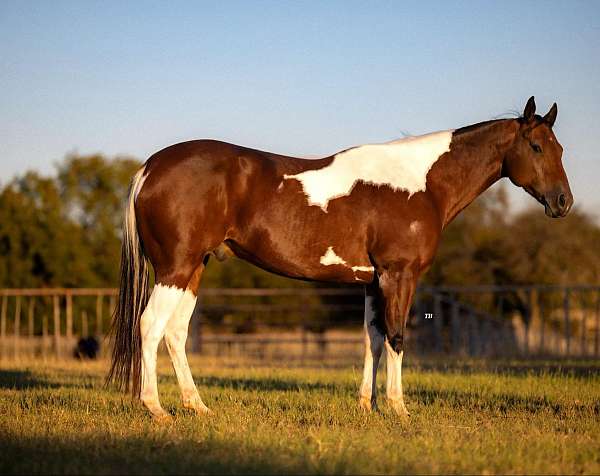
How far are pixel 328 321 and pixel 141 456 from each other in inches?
611

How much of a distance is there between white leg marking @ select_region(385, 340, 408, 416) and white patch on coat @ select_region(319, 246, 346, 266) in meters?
0.80

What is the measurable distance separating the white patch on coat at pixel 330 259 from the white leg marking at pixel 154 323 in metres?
1.23

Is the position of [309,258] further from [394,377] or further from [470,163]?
[470,163]

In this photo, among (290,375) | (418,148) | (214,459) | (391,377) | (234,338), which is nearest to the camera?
(214,459)

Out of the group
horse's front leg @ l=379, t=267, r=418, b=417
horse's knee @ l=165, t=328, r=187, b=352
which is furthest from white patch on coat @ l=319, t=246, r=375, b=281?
horse's knee @ l=165, t=328, r=187, b=352

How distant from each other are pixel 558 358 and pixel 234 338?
834 centimetres

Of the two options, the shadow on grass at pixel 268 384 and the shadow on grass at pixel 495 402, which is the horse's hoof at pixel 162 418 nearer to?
the shadow on grass at pixel 268 384

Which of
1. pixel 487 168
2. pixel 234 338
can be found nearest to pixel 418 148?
pixel 487 168

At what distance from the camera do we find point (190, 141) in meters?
6.56

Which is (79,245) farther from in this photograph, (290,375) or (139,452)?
(139,452)

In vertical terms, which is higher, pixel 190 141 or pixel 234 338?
pixel 190 141

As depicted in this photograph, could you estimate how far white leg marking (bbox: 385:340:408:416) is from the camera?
249 inches

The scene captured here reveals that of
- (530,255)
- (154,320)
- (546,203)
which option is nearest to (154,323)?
(154,320)

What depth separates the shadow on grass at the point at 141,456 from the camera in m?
4.21
